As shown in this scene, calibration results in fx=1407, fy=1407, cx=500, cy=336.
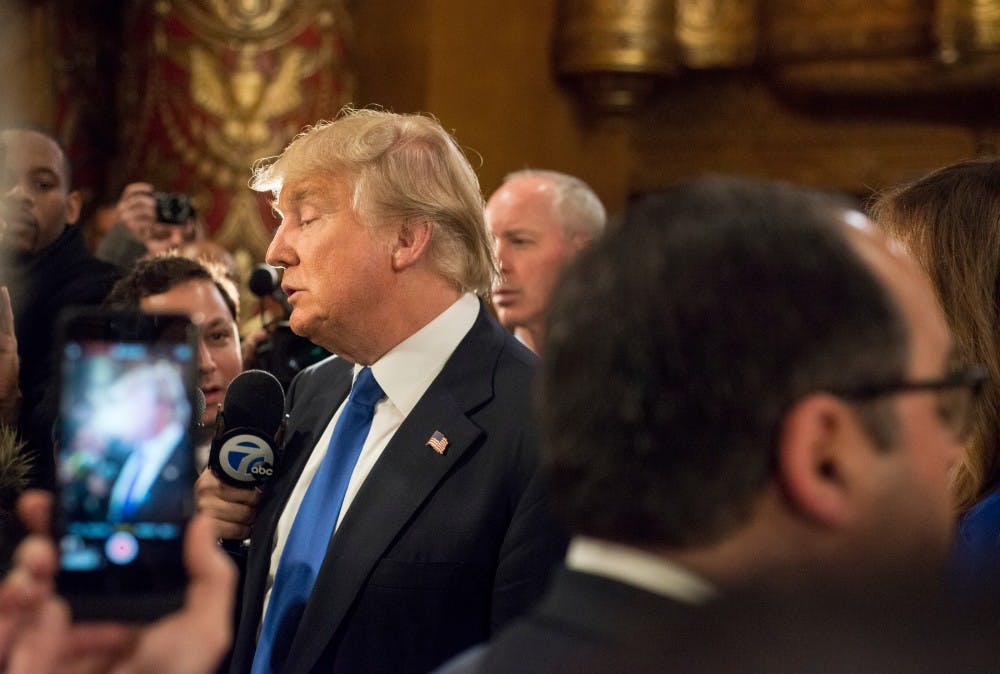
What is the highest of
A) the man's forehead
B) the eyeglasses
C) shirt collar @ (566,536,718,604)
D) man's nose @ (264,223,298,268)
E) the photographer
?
the eyeglasses

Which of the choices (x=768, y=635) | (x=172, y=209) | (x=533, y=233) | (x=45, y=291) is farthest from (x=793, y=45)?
(x=768, y=635)

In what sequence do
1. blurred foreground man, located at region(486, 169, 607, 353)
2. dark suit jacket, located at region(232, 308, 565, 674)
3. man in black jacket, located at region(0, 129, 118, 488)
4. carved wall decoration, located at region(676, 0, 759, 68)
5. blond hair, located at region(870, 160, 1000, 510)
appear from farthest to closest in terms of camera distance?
carved wall decoration, located at region(676, 0, 759, 68) → blurred foreground man, located at region(486, 169, 607, 353) → man in black jacket, located at region(0, 129, 118, 488) → dark suit jacket, located at region(232, 308, 565, 674) → blond hair, located at region(870, 160, 1000, 510)

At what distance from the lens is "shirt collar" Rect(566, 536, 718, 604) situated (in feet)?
2.97

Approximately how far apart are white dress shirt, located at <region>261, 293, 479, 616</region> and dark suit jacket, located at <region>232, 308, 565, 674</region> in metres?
0.04

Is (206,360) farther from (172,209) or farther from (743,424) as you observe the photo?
(743,424)

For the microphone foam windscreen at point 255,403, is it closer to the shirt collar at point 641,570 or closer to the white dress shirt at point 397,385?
the white dress shirt at point 397,385

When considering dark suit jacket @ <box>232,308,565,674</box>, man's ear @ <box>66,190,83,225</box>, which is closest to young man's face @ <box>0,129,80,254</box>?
man's ear @ <box>66,190,83,225</box>

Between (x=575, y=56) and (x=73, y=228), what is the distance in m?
3.60

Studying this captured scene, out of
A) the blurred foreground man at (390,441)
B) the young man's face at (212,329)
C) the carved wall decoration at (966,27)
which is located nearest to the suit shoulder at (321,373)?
the blurred foreground man at (390,441)

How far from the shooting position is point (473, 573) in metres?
1.98

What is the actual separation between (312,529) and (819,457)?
1.33m

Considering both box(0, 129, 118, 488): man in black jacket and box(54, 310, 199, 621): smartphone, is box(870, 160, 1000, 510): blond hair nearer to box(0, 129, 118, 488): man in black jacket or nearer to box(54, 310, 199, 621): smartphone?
box(54, 310, 199, 621): smartphone

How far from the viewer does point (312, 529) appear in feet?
6.99

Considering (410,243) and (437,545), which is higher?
(410,243)
